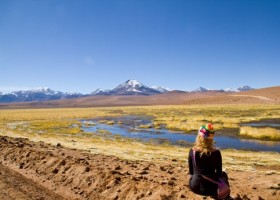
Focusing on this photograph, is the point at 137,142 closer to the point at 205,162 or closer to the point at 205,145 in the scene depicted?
the point at 205,162

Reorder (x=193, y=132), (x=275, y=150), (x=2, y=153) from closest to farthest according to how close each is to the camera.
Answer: (x=2, y=153) → (x=275, y=150) → (x=193, y=132)

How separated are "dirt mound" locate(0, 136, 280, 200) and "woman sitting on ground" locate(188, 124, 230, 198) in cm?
225

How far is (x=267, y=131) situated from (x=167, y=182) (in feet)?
93.7

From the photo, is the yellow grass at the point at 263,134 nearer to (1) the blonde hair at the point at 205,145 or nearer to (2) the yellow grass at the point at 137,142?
(2) the yellow grass at the point at 137,142

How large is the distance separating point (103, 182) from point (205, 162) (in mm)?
5301

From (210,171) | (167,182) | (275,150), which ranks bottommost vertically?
(275,150)

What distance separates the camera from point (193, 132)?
136 feet

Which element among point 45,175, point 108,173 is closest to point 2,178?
point 45,175

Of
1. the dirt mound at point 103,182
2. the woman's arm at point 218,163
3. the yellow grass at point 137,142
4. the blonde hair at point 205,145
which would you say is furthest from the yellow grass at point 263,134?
the blonde hair at point 205,145

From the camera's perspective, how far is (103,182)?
37.3 ft

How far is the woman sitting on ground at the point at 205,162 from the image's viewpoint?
721 cm

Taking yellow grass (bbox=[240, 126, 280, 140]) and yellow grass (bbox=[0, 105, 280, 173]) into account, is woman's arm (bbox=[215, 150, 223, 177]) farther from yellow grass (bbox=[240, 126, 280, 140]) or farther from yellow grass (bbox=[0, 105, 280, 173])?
yellow grass (bbox=[240, 126, 280, 140])

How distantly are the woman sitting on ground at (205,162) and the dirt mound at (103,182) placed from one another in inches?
88.5

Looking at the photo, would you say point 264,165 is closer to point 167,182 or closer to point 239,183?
point 239,183
